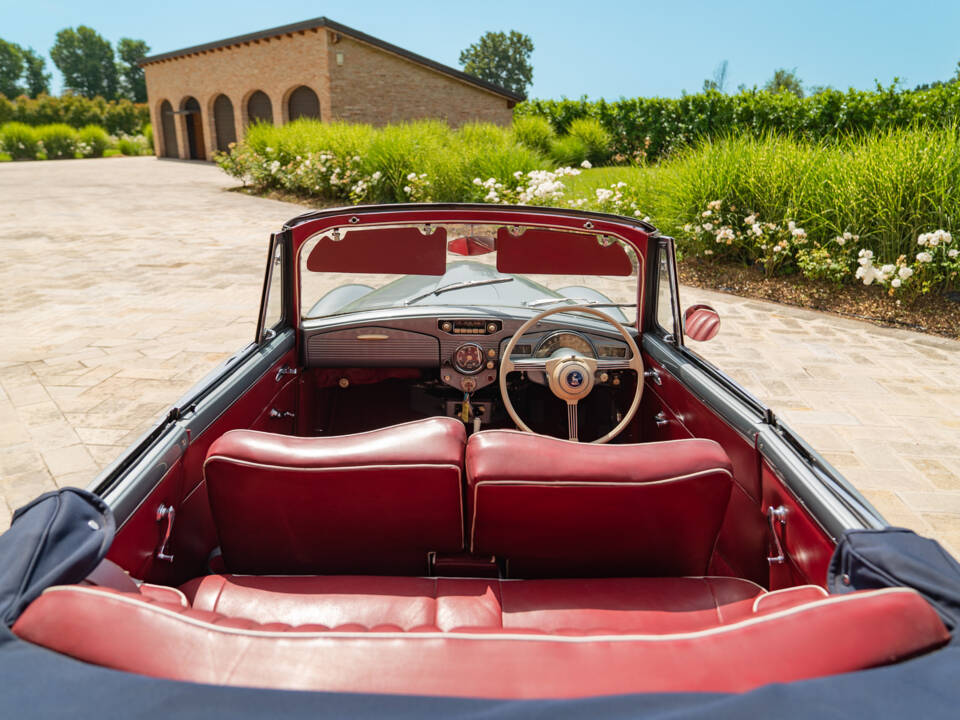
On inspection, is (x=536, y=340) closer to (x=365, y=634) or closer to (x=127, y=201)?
(x=365, y=634)

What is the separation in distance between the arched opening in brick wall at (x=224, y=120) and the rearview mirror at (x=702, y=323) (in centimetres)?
3275

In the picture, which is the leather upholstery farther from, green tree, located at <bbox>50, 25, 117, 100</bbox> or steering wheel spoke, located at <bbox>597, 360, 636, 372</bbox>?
green tree, located at <bbox>50, 25, 117, 100</bbox>

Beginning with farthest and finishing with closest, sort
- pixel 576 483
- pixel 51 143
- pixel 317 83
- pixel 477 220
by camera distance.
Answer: pixel 51 143 → pixel 317 83 → pixel 477 220 → pixel 576 483

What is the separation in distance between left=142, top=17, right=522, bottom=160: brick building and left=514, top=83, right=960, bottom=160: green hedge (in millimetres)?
4612

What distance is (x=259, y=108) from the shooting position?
29.3 meters

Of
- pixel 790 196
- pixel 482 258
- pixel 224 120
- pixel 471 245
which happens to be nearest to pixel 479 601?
pixel 471 245

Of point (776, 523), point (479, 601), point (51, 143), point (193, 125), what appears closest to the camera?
point (479, 601)

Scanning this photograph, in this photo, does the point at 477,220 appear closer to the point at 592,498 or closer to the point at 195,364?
the point at 592,498

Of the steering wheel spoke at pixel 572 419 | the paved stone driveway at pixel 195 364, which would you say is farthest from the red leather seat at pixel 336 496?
the paved stone driveway at pixel 195 364

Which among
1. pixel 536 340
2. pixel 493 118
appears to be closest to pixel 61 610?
pixel 536 340

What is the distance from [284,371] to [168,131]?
3849cm

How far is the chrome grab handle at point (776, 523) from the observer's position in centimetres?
207

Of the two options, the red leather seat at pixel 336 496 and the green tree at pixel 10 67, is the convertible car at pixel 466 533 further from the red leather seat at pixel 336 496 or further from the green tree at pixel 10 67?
the green tree at pixel 10 67

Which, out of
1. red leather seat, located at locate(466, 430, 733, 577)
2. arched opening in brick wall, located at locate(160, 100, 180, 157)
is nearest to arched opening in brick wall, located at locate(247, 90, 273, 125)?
arched opening in brick wall, located at locate(160, 100, 180, 157)
